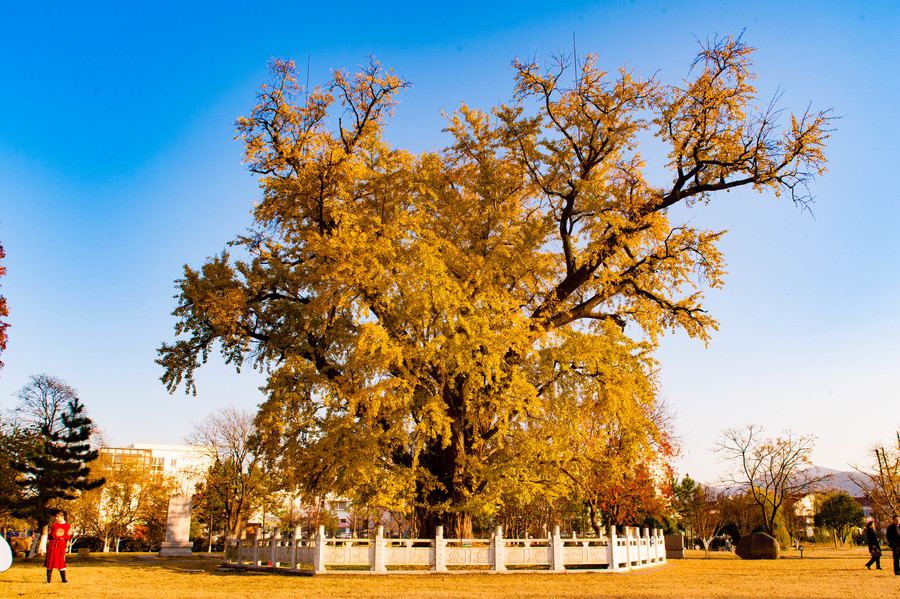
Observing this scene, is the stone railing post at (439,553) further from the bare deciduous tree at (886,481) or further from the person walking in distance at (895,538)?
the bare deciduous tree at (886,481)

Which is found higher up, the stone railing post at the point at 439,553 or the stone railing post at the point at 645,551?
Answer: the stone railing post at the point at 439,553

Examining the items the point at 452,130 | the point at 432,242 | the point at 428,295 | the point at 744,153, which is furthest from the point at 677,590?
the point at 452,130

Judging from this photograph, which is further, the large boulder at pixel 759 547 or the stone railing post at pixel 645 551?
the large boulder at pixel 759 547

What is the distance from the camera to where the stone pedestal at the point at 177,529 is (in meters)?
38.5

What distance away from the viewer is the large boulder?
29547mm

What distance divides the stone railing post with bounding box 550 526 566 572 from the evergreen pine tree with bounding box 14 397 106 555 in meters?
25.1

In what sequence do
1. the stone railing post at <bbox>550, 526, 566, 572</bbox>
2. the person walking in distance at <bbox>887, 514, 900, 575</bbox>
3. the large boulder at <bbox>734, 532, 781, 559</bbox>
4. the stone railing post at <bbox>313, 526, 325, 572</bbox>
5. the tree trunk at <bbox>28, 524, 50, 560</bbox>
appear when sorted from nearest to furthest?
the person walking in distance at <bbox>887, 514, 900, 575</bbox>
the stone railing post at <bbox>313, 526, 325, 572</bbox>
the stone railing post at <bbox>550, 526, 566, 572</bbox>
the large boulder at <bbox>734, 532, 781, 559</bbox>
the tree trunk at <bbox>28, 524, 50, 560</bbox>

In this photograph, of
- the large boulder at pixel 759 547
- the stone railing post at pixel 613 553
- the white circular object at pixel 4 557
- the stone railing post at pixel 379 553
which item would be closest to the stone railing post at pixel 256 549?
the stone railing post at pixel 379 553

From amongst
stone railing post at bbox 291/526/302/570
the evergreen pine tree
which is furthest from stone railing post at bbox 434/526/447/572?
the evergreen pine tree

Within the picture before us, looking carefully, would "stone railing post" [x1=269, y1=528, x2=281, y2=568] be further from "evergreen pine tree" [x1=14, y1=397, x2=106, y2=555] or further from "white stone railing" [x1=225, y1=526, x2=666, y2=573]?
"evergreen pine tree" [x1=14, y1=397, x2=106, y2=555]

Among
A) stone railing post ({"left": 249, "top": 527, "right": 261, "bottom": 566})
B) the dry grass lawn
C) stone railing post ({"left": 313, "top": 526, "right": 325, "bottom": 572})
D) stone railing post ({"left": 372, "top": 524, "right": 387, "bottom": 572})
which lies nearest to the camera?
the dry grass lawn

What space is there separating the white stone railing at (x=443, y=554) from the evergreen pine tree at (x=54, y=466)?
1708cm

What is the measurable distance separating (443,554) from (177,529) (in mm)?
27524

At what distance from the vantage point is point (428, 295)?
17.9 m
